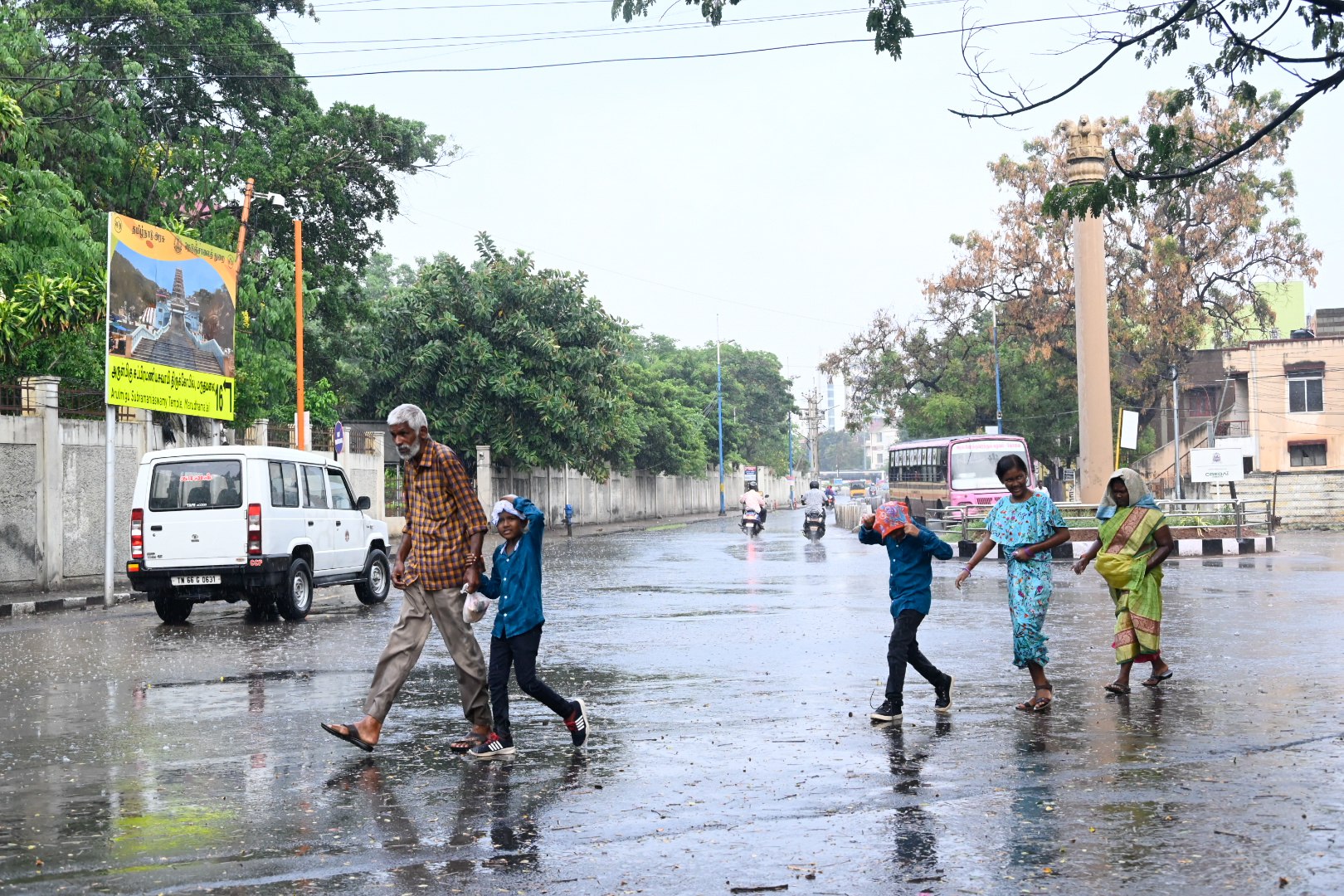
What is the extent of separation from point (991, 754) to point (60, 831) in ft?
15.3

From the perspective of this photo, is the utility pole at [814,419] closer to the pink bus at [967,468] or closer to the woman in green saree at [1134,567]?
the pink bus at [967,468]

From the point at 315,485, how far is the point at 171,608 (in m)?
2.37

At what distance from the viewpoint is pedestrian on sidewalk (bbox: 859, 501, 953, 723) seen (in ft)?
27.9

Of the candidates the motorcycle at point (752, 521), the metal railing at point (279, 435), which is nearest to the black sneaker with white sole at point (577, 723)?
the metal railing at point (279, 435)

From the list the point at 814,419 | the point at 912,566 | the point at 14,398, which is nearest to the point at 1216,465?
the point at 14,398

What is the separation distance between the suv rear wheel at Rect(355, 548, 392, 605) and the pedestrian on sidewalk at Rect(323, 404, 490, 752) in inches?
459

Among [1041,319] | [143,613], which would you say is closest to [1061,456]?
[1041,319]

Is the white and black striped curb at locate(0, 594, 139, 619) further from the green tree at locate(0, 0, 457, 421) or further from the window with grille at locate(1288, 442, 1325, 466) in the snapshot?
the window with grille at locate(1288, 442, 1325, 466)

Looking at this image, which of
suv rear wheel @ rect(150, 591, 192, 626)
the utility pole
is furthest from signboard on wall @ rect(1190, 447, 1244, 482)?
the utility pole

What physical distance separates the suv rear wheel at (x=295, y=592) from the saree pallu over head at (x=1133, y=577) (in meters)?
10.4

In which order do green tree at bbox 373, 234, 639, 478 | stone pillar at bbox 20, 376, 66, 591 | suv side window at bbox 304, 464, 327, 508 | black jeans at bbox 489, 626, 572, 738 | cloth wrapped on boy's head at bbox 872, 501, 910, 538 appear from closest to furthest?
black jeans at bbox 489, 626, 572, 738, cloth wrapped on boy's head at bbox 872, 501, 910, 538, suv side window at bbox 304, 464, 327, 508, stone pillar at bbox 20, 376, 66, 591, green tree at bbox 373, 234, 639, 478

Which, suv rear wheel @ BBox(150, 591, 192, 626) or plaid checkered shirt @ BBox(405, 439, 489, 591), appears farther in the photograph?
suv rear wheel @ BBox(150, 591, 192, 626)

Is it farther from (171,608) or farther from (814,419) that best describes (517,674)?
(814,419)

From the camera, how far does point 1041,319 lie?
49000 millimetres
